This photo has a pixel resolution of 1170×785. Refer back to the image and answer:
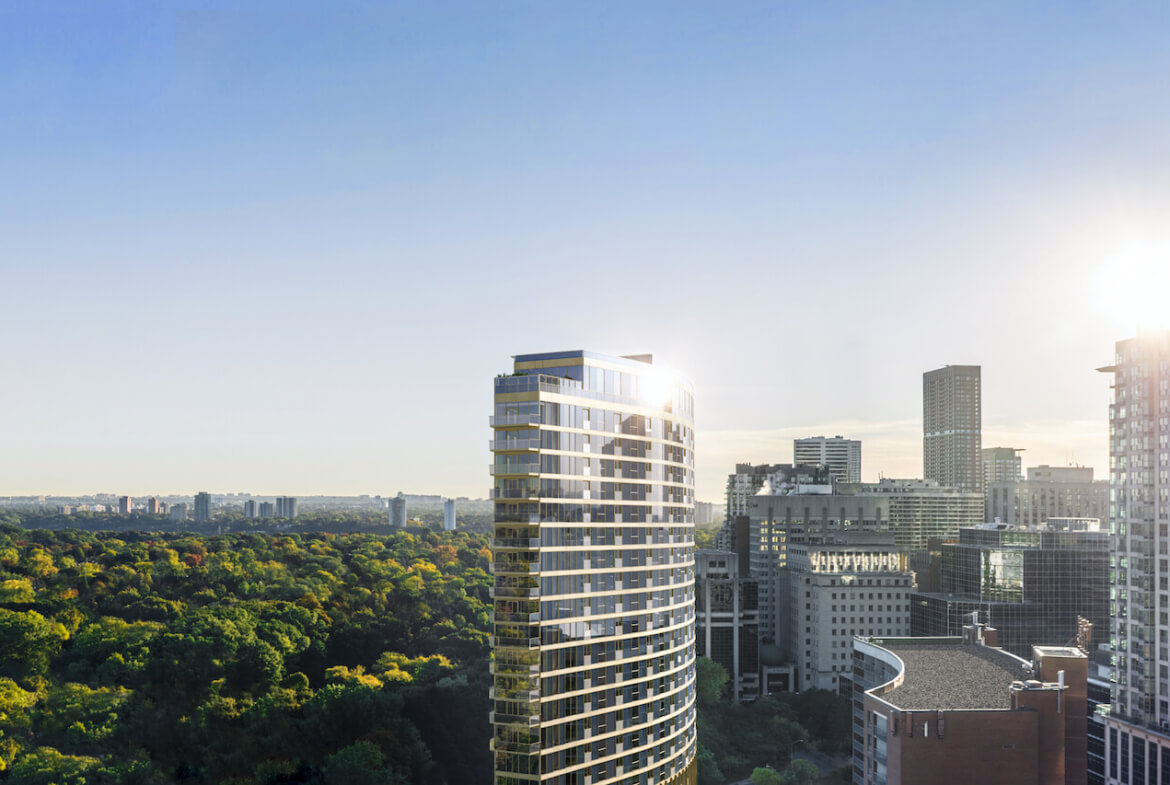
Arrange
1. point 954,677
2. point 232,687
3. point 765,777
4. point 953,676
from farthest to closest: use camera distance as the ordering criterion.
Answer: point 232,687 < point 765,777 < point 953,676 < point 954,677

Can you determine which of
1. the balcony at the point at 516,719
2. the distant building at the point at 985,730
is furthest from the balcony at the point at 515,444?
the distant building at the point at 985,730

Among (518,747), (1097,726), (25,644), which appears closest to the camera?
(518,747)

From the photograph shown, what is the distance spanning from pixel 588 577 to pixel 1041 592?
135 metres

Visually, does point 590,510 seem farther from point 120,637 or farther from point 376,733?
point 120,637

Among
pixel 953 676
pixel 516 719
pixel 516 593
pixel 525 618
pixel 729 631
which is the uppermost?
pixel 516 593

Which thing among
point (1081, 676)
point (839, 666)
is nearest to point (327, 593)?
point (839, 666)

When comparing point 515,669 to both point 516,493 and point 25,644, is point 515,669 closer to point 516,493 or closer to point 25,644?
point 516,493

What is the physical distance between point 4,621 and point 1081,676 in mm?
141594

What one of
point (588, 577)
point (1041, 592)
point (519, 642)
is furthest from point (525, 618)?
point (1041, 592)

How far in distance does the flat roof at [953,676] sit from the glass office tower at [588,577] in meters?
25.2

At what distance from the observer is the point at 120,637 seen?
14400 cm

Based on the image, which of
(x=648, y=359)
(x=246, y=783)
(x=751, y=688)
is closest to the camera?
(x=648, y=359)

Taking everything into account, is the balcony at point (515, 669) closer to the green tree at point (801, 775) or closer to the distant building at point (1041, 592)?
the green tree at point (801, 775)

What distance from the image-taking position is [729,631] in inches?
7362
